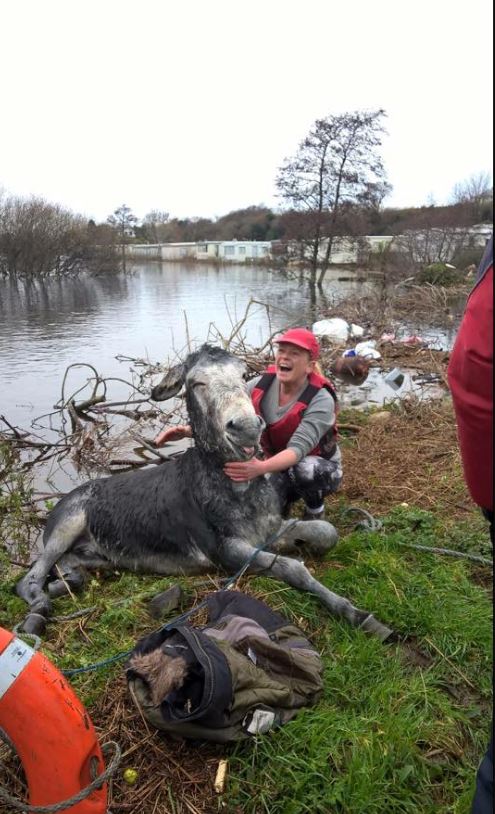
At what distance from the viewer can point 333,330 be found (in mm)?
17266

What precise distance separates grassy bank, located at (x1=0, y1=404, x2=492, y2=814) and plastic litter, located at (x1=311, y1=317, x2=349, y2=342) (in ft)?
40.5

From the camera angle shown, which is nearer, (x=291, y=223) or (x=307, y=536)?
(x=307, y=536)

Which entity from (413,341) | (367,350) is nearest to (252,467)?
(367,350)

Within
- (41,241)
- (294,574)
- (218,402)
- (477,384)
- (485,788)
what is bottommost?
(294,574)

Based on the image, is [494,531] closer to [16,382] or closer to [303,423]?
[303,423]

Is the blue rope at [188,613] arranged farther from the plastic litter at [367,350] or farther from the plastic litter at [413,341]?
the plastic litter at [413,341]

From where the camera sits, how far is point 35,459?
28.8 feet

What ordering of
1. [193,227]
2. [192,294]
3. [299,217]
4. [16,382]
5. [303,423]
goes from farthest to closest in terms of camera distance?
[193,227], [299,217], [192,294], [16,382], [303,423]

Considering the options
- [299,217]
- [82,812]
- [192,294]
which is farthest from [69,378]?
[299,217]

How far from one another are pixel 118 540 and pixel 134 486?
464 millimetres

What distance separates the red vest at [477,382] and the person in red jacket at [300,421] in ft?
8.40

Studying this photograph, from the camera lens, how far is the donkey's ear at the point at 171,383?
4.32 meters

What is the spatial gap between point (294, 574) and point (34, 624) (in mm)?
1814

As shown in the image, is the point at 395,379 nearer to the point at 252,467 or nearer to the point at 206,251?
the point at 252,467
